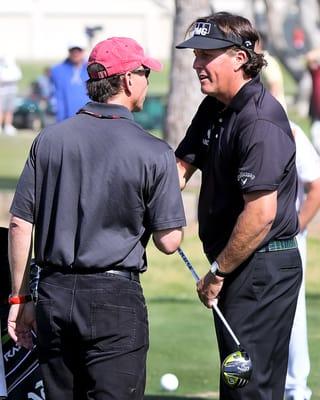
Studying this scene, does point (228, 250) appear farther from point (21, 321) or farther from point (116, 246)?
point (21, 321)

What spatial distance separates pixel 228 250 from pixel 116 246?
64cm

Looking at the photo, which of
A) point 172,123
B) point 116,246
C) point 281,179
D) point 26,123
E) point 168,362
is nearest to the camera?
point 116,246

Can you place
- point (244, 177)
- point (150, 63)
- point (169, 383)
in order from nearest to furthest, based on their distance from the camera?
point (150, 63) < point (244, 177) < point (169, 383)

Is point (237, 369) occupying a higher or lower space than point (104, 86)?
lower

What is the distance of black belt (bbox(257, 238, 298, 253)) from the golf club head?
0.49 meters

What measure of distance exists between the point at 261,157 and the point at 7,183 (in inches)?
467

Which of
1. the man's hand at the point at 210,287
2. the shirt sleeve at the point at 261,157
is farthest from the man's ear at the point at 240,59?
the man's hand at the point at 210,287

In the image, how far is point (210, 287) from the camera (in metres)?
5.41

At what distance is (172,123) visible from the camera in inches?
650

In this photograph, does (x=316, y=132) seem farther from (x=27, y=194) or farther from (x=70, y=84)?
(x=27, y=194)

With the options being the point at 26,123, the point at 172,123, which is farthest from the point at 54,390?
the point at 26,123

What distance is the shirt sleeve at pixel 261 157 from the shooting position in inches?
203

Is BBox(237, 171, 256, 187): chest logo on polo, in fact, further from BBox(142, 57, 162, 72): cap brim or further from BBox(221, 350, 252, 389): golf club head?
BBox(221, 350, 252, 389): golf club head

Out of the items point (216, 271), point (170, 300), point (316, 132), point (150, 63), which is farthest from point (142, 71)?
point (316, 132)
